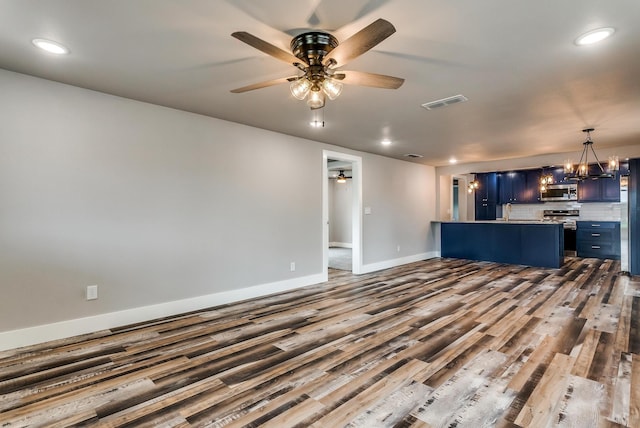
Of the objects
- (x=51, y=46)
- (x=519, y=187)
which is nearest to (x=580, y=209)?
(x=519, y=187)

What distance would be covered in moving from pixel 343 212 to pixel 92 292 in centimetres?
838

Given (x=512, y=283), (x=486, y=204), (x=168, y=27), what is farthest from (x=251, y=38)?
(x=486, y=204)

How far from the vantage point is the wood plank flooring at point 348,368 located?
1.83 m

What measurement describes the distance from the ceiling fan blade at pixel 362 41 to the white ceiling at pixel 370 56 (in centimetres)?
25

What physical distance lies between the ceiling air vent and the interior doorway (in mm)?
2206

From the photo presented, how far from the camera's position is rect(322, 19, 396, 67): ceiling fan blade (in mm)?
1539

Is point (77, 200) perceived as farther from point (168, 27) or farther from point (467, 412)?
point (467, 412)

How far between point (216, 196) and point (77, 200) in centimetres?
142

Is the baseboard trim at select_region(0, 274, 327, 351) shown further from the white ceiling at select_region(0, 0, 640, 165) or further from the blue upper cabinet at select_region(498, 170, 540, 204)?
the blue upper cabinet at select_region(498, 170, 540, 204)

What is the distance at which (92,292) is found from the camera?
312 centimetres

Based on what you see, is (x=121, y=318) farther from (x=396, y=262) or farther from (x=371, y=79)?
(x=396, y=262)

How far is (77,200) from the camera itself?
10.0ft

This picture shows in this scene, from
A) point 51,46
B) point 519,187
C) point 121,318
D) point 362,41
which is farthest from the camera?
point 519,187

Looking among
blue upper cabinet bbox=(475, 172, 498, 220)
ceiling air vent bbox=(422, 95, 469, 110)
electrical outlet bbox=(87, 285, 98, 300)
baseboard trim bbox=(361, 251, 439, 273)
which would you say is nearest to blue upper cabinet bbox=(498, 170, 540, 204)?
blue upper cabinet bbox=(475, 172, 498, 220)
